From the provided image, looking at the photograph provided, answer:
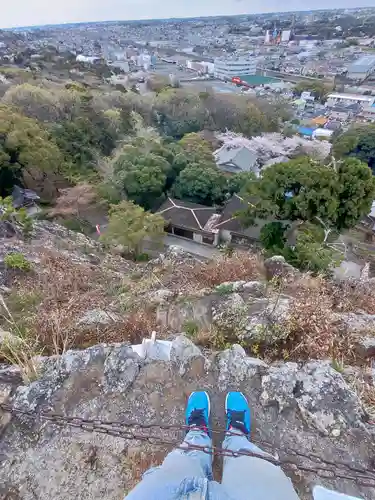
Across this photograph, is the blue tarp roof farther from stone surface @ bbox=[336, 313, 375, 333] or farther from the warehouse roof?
the warehouse roof

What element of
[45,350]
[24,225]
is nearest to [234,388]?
[45,350]

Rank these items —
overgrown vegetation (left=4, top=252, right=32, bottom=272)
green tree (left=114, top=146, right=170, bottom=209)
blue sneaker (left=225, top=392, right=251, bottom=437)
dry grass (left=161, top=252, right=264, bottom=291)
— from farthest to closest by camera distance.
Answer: green tree (left=114, top=146, right=170, bottom=209) → overgrown vegetation (left=4, top=252, right=32, bottom=272) → dry grass (left=161, top=252, right=264, bottom=291) → blue sneaker (left=225, top=392, right=251, bottom=437)

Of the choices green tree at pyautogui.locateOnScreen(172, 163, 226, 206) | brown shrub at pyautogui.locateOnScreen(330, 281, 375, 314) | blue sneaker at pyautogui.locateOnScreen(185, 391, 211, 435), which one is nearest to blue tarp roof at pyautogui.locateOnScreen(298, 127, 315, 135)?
green tree at pyautogui.locateOnScreen(172, 163, 226, 206)

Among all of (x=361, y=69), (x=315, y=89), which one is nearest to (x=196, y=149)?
(x=315, y=89)

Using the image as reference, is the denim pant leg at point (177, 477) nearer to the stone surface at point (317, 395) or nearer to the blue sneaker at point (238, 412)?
the blue sneaker at point (238, 412)

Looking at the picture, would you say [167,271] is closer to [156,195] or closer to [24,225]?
[24,225]

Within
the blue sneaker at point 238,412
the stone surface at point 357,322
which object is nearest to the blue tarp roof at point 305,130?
the stone surface at point 357,322
